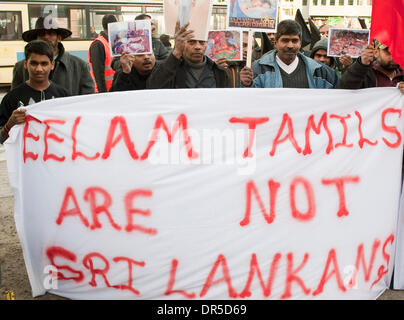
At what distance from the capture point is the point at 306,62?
13.3 ft

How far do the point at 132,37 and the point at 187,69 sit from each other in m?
0.44

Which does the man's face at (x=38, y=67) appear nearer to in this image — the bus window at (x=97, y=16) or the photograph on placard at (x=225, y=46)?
the photograph on placard at (x=225, y=46)

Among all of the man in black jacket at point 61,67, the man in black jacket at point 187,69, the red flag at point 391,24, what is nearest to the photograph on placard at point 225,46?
the man in black jacket at point 187,69

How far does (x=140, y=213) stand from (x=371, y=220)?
4.39 feet

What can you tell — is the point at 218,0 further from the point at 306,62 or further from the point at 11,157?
the point at 11,157

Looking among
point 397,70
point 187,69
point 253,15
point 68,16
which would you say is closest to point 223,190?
point 187,69

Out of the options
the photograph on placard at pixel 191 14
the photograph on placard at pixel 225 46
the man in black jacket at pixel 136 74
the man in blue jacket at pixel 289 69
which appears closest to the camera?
the photograph on placard at pixel 191 14

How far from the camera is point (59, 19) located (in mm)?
13141

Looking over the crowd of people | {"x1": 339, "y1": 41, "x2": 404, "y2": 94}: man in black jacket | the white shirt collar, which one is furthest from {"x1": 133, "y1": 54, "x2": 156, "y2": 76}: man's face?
{"x1": 339, "y1": 41, "x2": 404, "y2": 94}: man in black jacket

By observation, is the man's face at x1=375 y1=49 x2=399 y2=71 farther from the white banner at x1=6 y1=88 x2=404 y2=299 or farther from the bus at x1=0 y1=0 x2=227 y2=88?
the bus at x1=0 y1=0 x2=227 y2=88

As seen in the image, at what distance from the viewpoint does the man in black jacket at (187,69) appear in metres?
3.60

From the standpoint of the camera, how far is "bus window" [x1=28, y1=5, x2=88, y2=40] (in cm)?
1279

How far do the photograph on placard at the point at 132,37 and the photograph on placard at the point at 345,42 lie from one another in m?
1.47

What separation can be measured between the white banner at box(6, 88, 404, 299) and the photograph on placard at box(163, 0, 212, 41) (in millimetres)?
647
